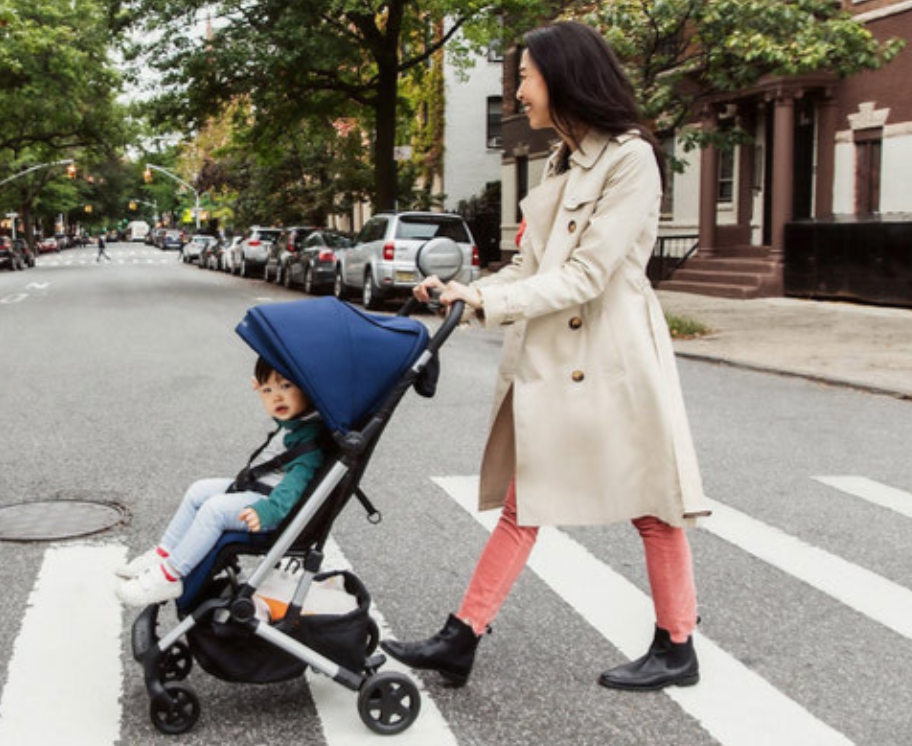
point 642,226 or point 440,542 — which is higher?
point 642,226

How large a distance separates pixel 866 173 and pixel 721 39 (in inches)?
241

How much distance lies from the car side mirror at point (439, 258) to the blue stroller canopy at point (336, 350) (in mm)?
170

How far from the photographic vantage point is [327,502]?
3482 millimetres

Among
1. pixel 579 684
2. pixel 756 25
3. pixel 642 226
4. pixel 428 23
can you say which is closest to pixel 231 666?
pixel 579 684

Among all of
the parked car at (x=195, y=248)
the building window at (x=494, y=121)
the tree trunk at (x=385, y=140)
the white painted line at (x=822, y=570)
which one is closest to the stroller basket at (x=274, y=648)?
the white painted line at (x=822, y=570)

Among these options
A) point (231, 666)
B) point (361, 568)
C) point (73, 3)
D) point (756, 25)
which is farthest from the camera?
point (73, 3)

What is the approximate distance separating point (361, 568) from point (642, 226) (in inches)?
89.2

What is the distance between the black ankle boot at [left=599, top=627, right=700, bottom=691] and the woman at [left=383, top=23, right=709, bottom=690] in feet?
1.52

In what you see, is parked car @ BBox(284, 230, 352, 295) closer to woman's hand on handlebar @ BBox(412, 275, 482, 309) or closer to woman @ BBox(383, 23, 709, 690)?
woman @ BBox(383, 23, 709, 690)

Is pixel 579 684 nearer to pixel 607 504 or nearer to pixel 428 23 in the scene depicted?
pixel 607 504

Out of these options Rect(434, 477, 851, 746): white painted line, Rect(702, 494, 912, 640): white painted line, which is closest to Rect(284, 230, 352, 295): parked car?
Rect(702, 494, 912, 640): white painted line

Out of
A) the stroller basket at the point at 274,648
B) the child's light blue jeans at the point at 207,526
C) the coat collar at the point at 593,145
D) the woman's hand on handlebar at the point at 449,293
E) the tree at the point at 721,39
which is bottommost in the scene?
the stroller basket at the point at 274,648

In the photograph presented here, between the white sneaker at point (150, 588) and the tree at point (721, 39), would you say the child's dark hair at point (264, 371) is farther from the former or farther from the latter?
the tree at point (721, 39)

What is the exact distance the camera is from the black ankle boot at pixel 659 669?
3836 millimetres
